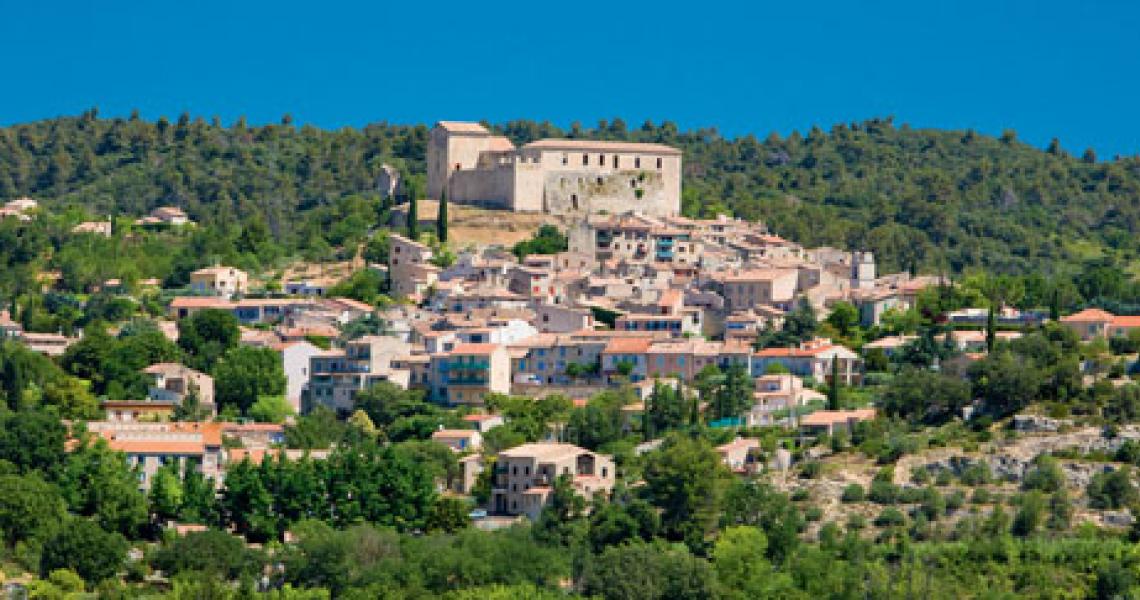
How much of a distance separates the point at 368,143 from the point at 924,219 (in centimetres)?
2402

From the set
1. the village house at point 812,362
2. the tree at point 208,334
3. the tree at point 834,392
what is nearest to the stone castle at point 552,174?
the tree at point 208,334

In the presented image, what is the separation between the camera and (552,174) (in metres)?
85.5

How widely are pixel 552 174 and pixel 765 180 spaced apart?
27870mm

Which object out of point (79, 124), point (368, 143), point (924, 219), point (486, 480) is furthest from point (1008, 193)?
point (486, 480)

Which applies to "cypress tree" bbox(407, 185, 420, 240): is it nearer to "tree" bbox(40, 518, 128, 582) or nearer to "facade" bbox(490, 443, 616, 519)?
"facade" bbox(490, 443, 616, 519)

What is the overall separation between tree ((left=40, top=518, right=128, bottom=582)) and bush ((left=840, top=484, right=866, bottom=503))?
594 inches

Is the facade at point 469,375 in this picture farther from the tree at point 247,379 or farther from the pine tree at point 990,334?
the pine tree at point 990,334

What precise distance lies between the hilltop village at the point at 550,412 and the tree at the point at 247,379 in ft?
0.26

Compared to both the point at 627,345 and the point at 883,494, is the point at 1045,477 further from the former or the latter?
the point at 627,345

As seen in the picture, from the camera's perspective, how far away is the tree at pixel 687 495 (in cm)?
5403

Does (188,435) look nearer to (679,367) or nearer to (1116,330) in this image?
(679,367)

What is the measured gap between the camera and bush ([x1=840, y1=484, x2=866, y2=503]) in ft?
181

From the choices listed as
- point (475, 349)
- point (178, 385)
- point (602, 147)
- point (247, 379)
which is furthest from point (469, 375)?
point (602, 147)

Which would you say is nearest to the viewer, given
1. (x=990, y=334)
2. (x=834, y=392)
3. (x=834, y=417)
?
(x=834, y=417)
